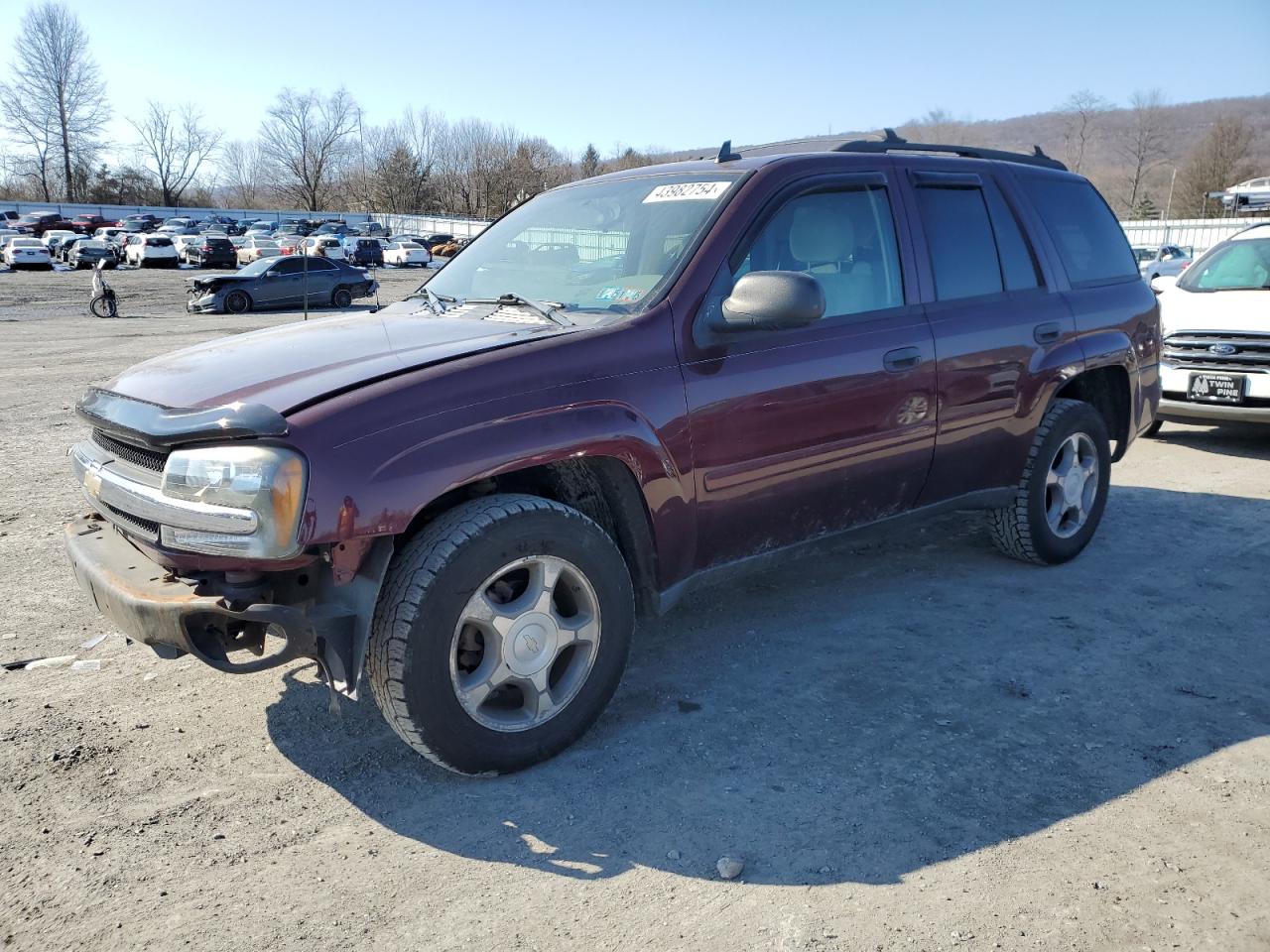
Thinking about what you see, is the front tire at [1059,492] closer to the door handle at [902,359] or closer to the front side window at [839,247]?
the door handle at [902,359]

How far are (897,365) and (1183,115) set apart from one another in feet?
685

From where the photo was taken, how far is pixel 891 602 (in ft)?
14.9

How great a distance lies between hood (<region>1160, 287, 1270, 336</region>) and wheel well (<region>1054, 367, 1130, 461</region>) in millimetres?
2642

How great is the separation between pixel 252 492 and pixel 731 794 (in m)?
1.63

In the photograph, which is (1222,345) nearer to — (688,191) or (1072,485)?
(1072,485)

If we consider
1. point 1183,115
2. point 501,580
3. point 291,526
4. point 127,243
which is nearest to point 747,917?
point 501,580

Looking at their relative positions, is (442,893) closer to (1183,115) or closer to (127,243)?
(127,243)

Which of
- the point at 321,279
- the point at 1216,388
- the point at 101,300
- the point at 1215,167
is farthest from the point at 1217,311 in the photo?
the point at 1215,167

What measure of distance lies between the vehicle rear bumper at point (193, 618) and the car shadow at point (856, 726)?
555 millimetres

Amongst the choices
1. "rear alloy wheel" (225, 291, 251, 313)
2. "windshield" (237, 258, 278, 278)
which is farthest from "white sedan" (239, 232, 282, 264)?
"rear alloy wheel" (225, 291, 251, 313)

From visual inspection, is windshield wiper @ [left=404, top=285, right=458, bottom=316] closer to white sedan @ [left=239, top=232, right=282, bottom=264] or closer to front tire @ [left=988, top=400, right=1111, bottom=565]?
front tire @ [left=988, top=400, right=1111, bottom=565]

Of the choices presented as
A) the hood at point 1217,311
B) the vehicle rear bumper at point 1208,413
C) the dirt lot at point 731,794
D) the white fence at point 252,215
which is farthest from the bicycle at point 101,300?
the white fence at point 252,215

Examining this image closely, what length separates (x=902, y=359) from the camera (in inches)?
155

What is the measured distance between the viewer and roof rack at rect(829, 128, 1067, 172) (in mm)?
4266
